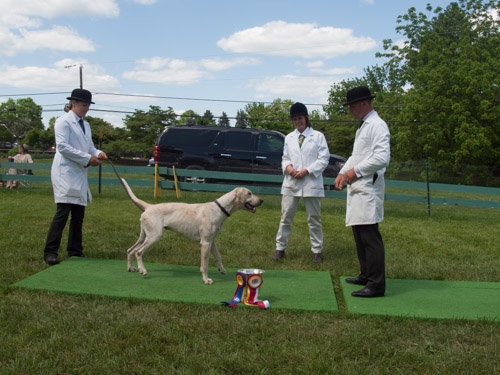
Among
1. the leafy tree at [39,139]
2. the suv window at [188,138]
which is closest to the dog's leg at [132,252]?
the suv window at [188,138]

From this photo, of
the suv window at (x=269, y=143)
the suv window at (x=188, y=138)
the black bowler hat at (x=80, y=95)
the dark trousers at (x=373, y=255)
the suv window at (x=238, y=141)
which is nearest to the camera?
the dark trousers at (x=373, y=255)

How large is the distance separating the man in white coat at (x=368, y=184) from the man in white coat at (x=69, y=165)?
3345 mm

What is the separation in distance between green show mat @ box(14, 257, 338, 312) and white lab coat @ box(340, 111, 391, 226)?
37.8 inches

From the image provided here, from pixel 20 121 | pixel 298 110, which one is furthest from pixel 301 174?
pixel 20 121

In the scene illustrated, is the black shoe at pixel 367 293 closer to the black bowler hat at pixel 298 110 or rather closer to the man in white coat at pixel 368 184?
the man in white coat at pixel 368 184

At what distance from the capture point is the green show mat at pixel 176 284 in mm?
4570

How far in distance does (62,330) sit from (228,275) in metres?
2.30

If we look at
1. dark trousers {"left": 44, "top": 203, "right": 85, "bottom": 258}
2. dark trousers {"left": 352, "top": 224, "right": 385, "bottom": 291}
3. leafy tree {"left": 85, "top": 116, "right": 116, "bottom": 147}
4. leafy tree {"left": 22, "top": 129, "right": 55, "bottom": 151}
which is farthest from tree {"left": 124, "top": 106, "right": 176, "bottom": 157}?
dark trousers {"left": 352, "top": 224, "right": 385, "bottom": 291}

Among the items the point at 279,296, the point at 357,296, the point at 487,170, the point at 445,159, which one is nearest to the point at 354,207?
the point at 357,296

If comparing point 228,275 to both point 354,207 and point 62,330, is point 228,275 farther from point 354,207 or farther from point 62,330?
point 62,330

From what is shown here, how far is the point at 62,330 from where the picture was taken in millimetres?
3709

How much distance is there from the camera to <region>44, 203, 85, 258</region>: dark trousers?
5.95 metres

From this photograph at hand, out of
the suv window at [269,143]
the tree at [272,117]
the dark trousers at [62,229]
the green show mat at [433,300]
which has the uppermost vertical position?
the tree at [272,117]

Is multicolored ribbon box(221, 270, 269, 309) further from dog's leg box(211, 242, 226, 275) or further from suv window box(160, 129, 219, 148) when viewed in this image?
suv window box(160, 129, 219, 148)
